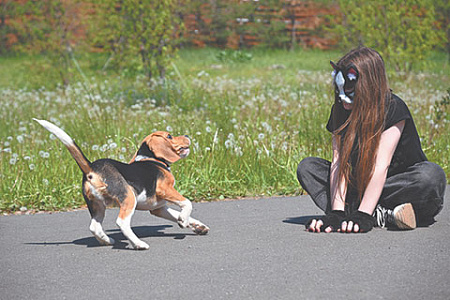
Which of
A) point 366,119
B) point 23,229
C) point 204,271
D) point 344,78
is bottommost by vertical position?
point 23,229

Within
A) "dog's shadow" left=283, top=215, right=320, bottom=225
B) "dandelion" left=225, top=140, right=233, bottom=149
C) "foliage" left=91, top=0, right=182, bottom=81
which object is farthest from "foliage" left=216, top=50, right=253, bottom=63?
"dog's shadow" left=283, top=215, right=320, bottom=225

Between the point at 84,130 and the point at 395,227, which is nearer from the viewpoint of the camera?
the point at 395,227

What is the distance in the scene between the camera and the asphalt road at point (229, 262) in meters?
3.18

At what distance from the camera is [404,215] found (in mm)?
4223

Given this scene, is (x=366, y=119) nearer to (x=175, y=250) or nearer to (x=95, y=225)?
(x=175, y=250)

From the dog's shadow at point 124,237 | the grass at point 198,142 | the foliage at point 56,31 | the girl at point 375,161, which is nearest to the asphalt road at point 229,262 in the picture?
the dog's shadow at point 124,237

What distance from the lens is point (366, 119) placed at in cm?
423

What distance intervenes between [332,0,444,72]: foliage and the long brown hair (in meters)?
7.36

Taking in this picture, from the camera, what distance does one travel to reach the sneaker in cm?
423

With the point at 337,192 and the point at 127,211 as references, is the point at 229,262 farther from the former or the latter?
the point at 337,192

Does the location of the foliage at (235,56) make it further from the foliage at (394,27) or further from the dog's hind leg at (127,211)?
the dog's hind leg at (127,211)

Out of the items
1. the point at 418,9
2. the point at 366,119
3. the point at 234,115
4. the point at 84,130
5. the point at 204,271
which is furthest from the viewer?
the point at 418,9

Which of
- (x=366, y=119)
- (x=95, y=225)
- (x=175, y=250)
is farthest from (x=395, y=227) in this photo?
(x=95, y=225)

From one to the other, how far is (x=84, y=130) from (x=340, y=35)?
7.25 metres
